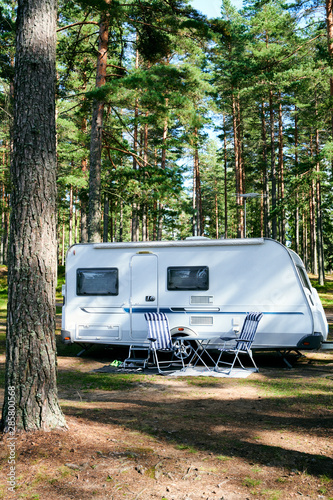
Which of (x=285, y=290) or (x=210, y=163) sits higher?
(x=210, y=163)

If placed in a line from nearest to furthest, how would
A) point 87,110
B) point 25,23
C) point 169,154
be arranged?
point 25,23, point 87,110, point 169,154

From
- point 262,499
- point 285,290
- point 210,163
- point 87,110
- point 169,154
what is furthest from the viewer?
point 210,163

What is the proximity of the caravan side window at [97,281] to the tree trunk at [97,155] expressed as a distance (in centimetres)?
271

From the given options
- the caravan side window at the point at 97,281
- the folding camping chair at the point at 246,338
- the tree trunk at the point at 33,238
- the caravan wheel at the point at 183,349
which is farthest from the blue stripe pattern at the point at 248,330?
the tree trunk at the point at 33,238

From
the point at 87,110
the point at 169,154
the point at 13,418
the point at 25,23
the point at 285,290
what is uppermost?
the point at 169,154

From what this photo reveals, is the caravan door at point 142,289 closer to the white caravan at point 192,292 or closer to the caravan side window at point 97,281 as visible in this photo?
the white caravan at point 192,292

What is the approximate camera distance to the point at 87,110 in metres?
14.1

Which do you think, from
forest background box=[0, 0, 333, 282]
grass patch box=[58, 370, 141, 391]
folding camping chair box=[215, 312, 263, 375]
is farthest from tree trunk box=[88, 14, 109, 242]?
folding camping chair box=[215, 312, 263, 375]

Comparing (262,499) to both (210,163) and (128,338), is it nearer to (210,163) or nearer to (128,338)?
(128,338)

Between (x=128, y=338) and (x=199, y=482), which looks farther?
(x=128, y=338)

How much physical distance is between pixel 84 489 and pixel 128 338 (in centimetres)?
579

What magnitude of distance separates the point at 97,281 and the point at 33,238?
5.30 metres

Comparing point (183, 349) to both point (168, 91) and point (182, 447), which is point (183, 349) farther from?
point (168, 91)

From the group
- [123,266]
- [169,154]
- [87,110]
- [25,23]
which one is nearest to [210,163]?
[169,154]
